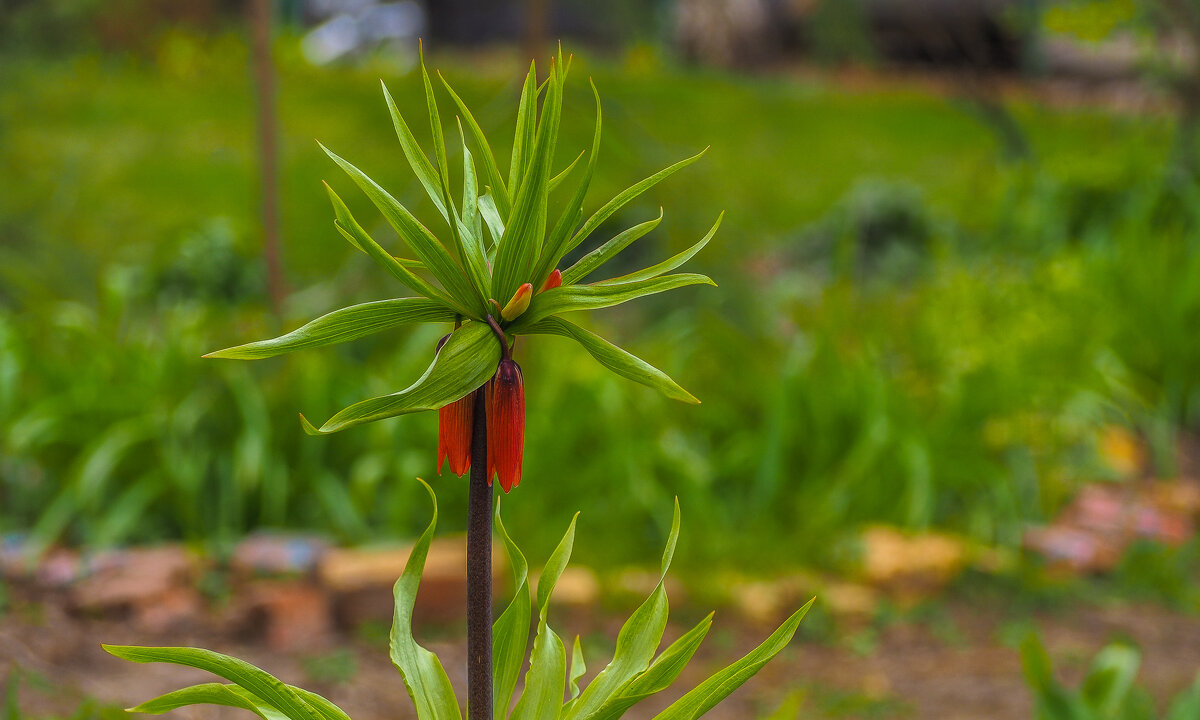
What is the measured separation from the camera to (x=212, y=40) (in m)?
9.69

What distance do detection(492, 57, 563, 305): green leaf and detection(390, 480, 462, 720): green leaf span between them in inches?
8.6

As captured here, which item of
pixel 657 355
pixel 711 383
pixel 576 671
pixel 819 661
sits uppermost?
pixel 576 671

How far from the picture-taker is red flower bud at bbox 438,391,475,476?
833 mm

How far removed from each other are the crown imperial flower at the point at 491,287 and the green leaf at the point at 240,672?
220 mm

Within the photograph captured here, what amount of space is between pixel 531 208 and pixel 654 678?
1.33 ft

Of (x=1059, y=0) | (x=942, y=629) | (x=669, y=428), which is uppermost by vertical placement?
(x=1059, y=0)

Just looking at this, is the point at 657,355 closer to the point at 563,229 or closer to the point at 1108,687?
the point at 1108,687

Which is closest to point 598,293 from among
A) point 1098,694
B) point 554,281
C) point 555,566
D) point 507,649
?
point 554,281

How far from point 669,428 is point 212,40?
7.87m

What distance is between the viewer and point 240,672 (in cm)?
85

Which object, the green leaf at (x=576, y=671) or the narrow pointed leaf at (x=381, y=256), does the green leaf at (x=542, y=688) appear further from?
the narrow pointed leaf at (x=381, y=256)

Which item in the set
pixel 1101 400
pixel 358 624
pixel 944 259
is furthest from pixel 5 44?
pixel 1101 400

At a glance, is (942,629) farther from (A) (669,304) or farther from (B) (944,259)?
(B) (944,259)

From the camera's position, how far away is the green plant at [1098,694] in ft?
5.43
